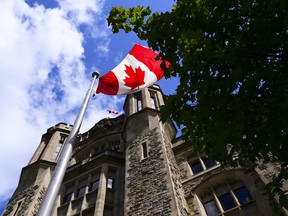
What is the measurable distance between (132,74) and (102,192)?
19.5 feet

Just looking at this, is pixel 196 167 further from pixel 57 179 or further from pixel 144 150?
Answer: pixel 57 179

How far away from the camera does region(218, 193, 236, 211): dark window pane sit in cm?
1050

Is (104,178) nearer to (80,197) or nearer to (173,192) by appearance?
(80,197)

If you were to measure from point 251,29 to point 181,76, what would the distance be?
1.58m

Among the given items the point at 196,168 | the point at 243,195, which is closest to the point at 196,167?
the point at 196,168

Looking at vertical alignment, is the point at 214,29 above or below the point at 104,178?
below

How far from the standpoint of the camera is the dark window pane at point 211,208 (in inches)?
417

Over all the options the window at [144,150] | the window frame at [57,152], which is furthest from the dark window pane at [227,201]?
the window frame at [57,152]

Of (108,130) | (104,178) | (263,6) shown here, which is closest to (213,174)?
(104,178)

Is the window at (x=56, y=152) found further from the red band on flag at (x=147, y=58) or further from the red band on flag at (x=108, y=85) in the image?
the red band on flag at (x=147, y=58)

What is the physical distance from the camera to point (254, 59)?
17.6 feet

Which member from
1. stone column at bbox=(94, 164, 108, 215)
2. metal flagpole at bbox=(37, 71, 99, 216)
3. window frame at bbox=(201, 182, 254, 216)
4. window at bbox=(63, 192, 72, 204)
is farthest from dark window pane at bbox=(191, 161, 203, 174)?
metal flagpole at bbox=(37, 71, 99, 216)

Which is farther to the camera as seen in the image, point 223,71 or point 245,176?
point 245,176

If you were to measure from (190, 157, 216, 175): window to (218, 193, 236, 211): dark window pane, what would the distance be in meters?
1.89
